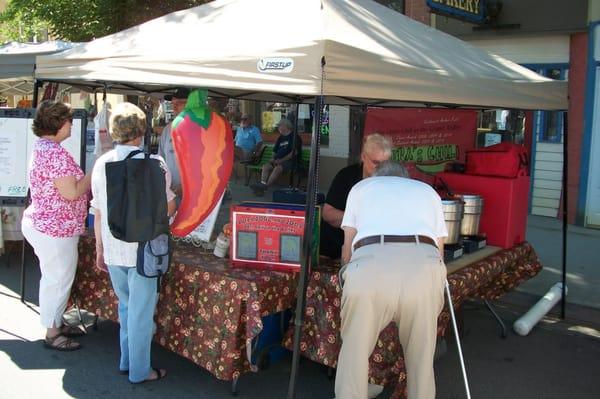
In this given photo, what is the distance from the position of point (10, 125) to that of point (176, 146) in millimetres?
2379

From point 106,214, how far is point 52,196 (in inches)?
29.1

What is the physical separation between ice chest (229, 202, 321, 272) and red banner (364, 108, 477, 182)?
1.60 metres

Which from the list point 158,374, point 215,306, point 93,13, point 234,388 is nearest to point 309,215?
point 215,306

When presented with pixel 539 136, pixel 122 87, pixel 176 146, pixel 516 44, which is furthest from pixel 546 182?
pixel 176 146

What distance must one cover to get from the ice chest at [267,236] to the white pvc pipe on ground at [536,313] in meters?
2.22

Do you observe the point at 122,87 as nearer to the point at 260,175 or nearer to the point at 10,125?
the point at 10,125

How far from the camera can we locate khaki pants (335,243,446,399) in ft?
9.69

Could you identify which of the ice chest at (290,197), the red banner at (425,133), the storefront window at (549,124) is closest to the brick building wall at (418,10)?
the storefront window at (549,124)

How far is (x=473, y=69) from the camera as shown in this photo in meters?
4.14

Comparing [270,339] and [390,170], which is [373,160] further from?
[270,339]

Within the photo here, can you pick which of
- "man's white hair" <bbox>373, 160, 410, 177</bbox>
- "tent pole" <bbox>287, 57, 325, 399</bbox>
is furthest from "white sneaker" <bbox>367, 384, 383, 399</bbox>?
"man's white hair" <bbox>373, 160, 410, 177</bbox>

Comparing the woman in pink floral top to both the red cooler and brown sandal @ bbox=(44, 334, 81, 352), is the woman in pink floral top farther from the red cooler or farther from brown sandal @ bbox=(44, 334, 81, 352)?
the red cooler

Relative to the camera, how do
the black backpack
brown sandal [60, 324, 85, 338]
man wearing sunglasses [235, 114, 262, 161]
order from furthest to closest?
man wearing sunglasses [235, 114, 262, 161], brown sandal [60, 324, 85, 338], the black backpack

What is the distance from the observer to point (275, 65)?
309 cm
